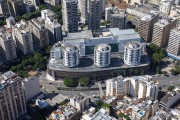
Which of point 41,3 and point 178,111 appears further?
point 41,3

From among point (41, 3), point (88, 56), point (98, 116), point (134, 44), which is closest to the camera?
point (98, 116)

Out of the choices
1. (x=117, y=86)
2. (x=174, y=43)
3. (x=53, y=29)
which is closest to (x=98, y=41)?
(x=53, y=29)

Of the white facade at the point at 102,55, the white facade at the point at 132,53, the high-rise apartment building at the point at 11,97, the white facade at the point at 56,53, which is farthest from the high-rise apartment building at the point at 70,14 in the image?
the high-rise apartment building at the point at 11,97

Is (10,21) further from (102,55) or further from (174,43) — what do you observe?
(174,43)

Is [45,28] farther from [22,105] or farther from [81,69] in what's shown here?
[22,105]

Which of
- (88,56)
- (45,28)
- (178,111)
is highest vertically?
(45,28)

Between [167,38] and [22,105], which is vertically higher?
[167,38]

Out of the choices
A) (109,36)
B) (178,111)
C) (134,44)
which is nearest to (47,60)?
(109,36)

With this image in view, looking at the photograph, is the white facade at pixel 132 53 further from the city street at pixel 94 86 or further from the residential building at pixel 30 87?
the residential building at pixel 30 87
